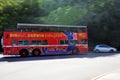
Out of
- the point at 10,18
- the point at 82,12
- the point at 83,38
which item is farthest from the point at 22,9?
the point at 83,38

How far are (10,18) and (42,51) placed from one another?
16624mm

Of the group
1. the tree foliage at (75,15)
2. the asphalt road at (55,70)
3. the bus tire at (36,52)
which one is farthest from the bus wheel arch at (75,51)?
the tree foliage at (75,15)

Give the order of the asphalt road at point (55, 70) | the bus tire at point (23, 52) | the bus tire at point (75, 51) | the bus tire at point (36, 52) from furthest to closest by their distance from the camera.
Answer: the bus tire at point (75, 51), the bus tire at point (36, 52), the bus tire at point (23, 52), the asphalt road at point (55, 70)

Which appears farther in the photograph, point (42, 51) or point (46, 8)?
point (46, 8)

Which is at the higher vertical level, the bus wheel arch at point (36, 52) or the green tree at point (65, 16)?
the green tree at point (65, 16)

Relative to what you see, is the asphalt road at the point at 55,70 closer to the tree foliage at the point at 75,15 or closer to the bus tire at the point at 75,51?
the bus tire at the point at 75,51

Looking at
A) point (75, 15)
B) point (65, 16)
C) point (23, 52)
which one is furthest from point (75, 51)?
point (75, 15)

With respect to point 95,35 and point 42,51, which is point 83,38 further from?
point 95,35

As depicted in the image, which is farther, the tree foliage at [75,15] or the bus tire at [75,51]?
the tree foliage at [75,15]

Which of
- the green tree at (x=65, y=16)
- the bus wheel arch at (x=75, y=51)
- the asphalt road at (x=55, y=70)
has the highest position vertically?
the green tree at (x=65, y=16)

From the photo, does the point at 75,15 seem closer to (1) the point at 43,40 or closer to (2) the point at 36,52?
(1) the point at 43,40

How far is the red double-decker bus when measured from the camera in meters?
38.4

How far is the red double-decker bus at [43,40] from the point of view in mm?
38406

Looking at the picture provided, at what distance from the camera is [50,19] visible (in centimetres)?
5662
